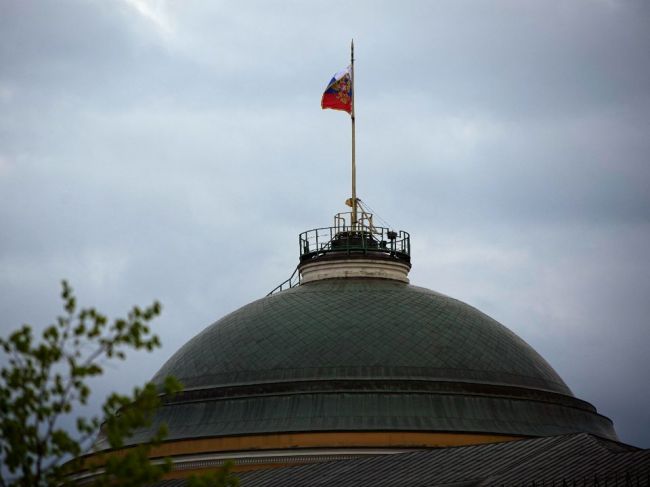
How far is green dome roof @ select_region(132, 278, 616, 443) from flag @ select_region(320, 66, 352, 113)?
29.5 ft

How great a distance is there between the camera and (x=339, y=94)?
209ft

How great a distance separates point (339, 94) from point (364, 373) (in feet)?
51.1

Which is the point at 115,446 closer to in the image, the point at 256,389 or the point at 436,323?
the point at 256,389

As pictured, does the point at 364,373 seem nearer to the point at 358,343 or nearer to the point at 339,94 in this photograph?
the point at 358,343

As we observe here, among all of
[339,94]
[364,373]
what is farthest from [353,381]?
[339,94]

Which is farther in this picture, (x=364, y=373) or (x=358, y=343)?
(x=358, y=343)

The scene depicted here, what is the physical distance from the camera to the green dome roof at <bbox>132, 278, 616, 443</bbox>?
51.0 meters

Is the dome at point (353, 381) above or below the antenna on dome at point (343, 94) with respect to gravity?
below

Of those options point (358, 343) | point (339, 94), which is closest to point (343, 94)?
point (339, 94)

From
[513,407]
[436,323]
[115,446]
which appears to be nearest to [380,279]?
A: [436,323]

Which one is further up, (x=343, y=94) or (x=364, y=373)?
(x=343, y=94)

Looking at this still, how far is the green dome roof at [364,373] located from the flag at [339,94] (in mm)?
8984

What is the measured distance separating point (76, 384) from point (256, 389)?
27095 millimetres

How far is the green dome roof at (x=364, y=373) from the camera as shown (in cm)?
5100
